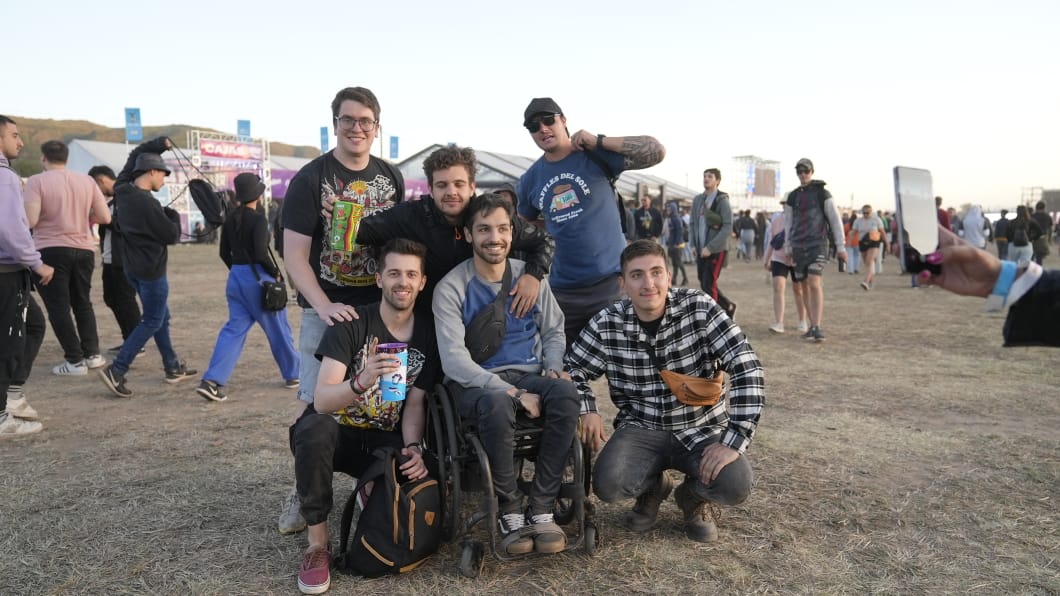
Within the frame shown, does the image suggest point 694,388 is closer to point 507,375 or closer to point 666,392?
point 666,392

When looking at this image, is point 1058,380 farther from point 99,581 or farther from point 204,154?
point 204,154

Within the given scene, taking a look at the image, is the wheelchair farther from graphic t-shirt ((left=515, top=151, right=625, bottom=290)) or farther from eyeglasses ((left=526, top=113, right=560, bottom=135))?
eyeglasses ((left=526, top=113, right=560, bottom=135))

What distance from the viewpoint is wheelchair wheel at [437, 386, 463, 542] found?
2844mm

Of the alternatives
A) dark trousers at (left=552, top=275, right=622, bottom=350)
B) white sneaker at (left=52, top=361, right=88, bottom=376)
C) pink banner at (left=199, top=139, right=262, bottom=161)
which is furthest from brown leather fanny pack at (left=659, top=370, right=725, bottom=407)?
pink banner at (left=199, top=139, right=262, bottom=161)

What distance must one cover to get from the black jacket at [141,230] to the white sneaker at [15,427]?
1661 mm

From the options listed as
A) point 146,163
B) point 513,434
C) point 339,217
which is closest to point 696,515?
point 513,434

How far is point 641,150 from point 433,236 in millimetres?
1368

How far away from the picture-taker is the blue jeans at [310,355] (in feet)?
11.0

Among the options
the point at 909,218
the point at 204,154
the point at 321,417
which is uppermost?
the point at 204,154

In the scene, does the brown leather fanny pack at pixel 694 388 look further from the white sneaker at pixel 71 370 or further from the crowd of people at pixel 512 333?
the white sneaker at pixel 71 370

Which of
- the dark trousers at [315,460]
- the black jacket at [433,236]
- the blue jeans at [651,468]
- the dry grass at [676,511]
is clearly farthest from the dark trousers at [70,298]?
the blue jeans at [651,468]

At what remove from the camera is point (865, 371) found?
6637 millimetres

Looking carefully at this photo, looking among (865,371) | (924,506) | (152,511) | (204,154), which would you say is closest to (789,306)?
(865,371)

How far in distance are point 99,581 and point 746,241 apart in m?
23.7
